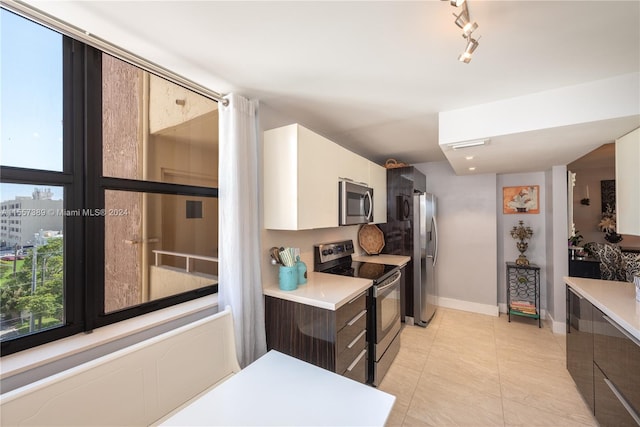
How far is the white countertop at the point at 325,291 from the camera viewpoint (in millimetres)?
1732

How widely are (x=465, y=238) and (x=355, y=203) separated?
93.4 inches

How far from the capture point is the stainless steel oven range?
2.20 metres

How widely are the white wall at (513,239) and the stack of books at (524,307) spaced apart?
0.30m

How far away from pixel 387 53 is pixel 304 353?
1943 millimetres

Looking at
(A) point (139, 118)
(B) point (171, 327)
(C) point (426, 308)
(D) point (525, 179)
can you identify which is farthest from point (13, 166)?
(D) point (525, 179)

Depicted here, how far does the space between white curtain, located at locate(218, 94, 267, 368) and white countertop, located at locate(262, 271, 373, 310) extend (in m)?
0.22

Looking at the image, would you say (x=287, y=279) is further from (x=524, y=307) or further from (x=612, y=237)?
(x=612, y=237)

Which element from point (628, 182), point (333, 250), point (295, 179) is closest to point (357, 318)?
point (333, 250)

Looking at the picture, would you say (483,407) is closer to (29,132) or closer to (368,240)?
(368,240)

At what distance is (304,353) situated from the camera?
1.81 meters

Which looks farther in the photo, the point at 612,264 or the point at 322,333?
the point at 612,264

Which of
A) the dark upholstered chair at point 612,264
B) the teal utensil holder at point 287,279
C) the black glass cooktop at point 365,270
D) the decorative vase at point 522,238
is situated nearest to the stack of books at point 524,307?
the decorative vase at point 522,238

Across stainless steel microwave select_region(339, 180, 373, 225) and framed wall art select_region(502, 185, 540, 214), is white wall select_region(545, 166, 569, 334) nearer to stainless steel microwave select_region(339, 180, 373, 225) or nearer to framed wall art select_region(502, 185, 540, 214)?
framed wall art select_region(502, 185, 540, 214)

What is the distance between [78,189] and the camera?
1.29m
